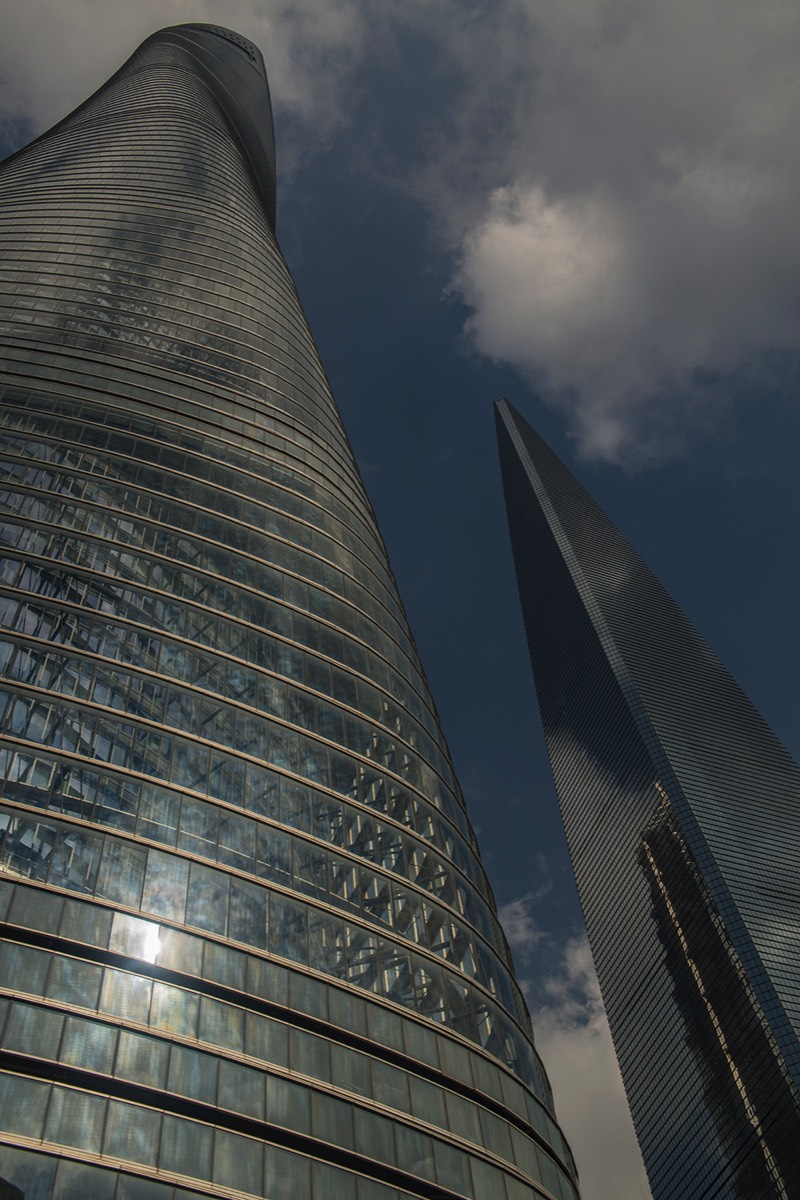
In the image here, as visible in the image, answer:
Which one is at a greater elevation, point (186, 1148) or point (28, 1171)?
point (186, 1148)

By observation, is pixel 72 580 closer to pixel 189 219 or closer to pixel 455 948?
pixel 455 948

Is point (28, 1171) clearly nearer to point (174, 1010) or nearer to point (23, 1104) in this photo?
point (23, 1104)

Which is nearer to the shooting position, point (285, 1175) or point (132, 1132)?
point (132, 1132)

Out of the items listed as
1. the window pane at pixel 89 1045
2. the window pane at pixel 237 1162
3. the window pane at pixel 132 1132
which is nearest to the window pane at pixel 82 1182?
the window pane at pixel 132 1132

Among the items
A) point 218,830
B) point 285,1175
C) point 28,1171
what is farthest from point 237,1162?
point 218,830

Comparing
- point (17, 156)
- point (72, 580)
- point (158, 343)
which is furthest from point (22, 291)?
point (17, 156)

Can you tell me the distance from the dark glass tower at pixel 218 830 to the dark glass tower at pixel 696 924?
107729mm

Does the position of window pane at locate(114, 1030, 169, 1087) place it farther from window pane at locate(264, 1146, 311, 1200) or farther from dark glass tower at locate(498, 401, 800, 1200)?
dark glass tower at locate(498, 401, 800, 1200)

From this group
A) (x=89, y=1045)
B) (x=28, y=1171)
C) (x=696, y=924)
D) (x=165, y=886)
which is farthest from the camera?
(x=696, y=924)

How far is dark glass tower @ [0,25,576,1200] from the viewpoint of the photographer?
25562 millimetres

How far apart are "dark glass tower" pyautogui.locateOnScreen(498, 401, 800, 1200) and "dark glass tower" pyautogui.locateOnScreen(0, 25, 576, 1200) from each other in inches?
4241

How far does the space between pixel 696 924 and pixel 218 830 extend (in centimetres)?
13668

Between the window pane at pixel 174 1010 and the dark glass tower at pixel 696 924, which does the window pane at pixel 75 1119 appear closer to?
the window pane at pixel 174 1010

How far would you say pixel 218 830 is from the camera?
3316cm
